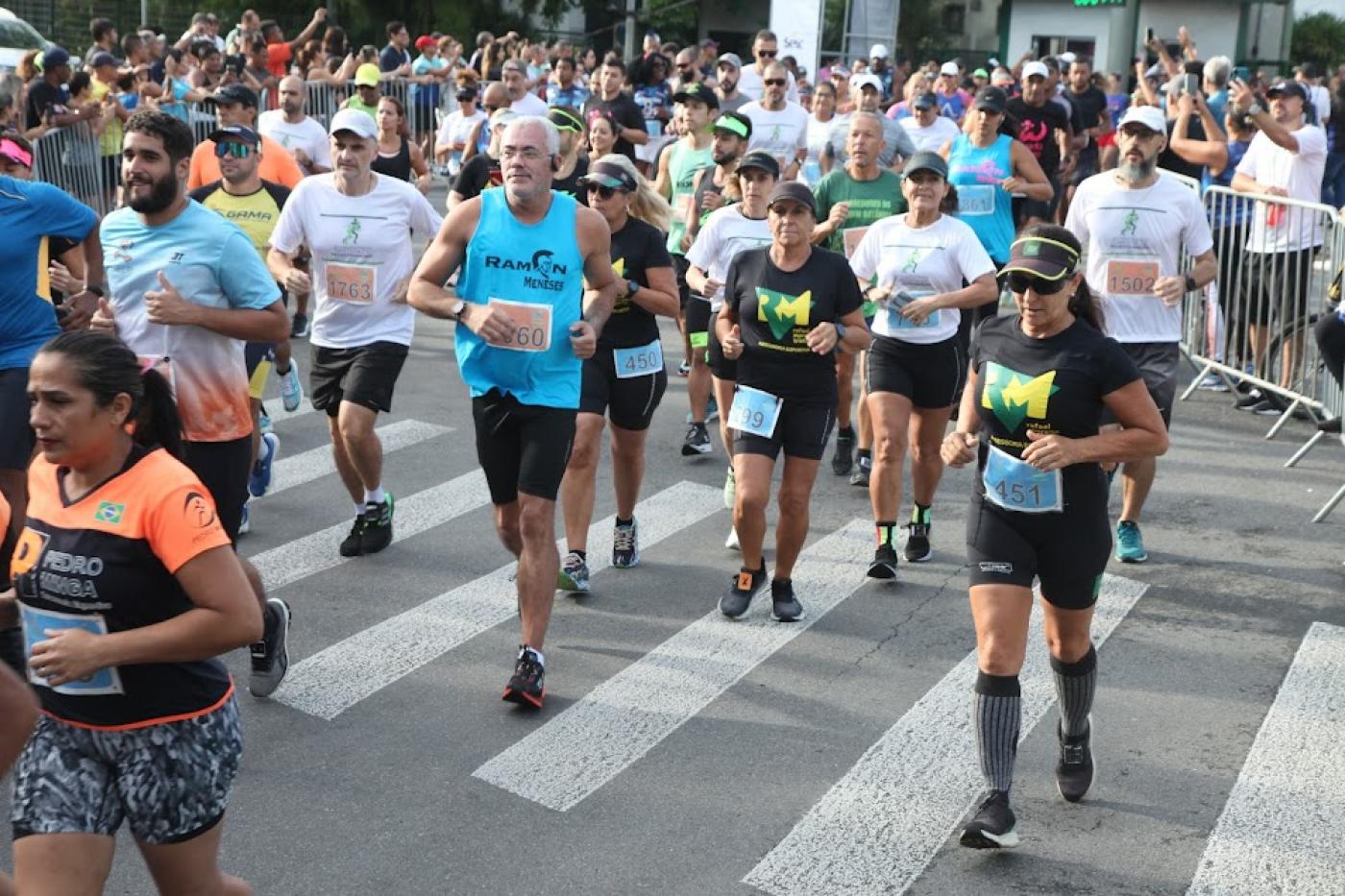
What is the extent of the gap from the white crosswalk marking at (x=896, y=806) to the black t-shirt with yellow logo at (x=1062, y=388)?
1.14 metres

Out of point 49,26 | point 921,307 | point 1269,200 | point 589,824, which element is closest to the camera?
point 589,824

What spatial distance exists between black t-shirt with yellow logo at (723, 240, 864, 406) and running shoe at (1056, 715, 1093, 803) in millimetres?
2321

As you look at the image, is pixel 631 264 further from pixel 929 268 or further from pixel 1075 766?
pixel 1075 766

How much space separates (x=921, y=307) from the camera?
8266 millimetres

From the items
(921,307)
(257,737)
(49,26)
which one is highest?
(49,26)

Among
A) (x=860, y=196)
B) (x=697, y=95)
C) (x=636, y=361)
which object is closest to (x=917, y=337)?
(x=636, y=361)

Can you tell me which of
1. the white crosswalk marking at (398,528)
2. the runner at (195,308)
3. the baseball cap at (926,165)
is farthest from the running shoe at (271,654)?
the baseball cap at (926,165)

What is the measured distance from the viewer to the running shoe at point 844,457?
10.4 meters

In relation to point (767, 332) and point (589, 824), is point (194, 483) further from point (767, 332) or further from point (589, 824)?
point (767, 332)

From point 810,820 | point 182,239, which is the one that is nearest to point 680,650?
point 810,820

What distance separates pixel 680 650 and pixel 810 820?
5.76 feet

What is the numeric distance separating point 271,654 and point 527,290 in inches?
66.9

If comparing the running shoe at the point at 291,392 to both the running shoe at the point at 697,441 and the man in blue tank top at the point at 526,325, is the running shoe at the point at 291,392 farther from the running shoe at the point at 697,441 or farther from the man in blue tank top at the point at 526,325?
the man in blue tank top at the point at 526,325

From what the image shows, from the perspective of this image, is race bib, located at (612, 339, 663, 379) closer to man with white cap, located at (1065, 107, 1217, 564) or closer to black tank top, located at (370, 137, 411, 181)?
man with white cap, located at (1065, 107, 1217, 564)
